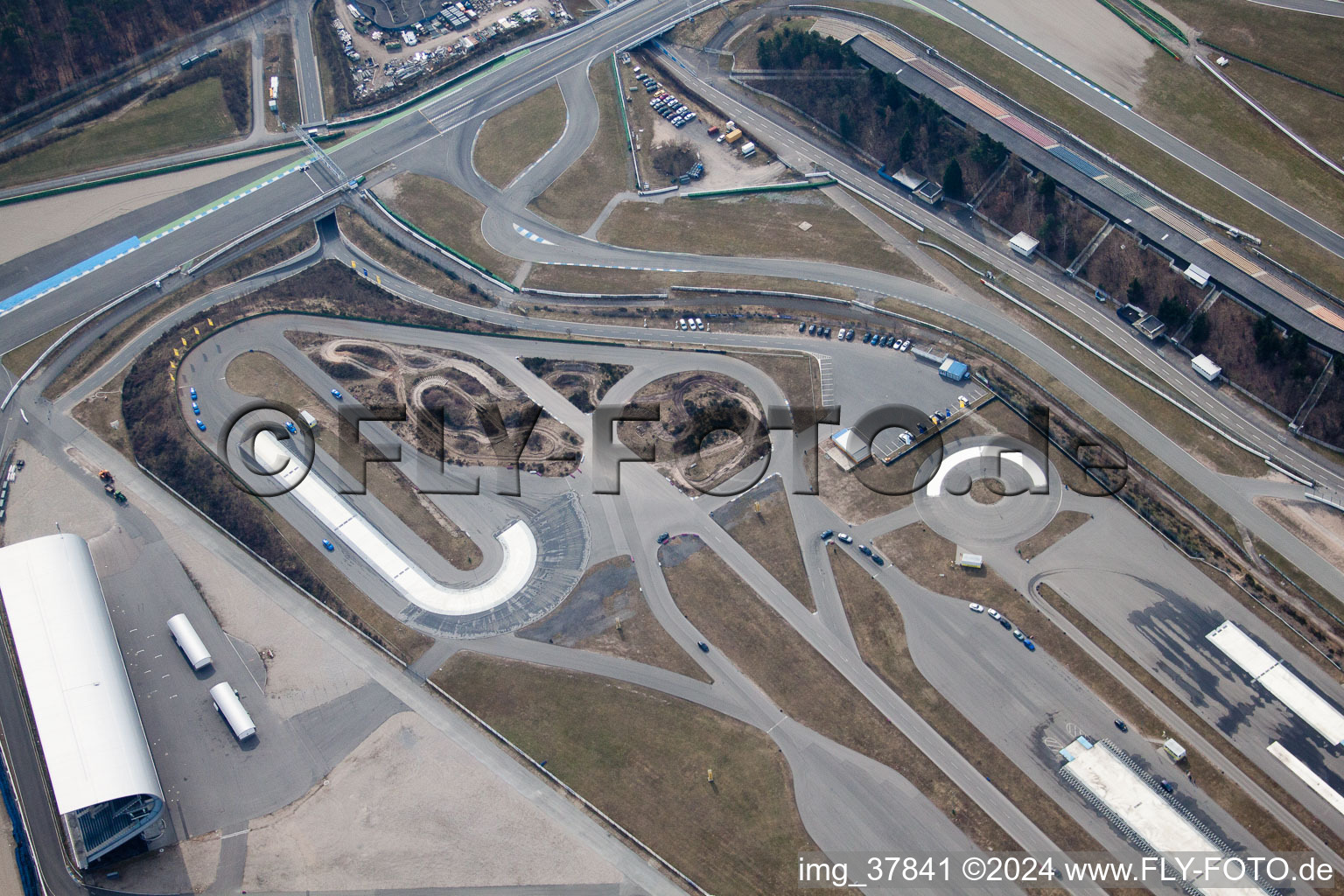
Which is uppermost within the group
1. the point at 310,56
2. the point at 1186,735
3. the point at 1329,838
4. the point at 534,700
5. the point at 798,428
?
the point at 310,56

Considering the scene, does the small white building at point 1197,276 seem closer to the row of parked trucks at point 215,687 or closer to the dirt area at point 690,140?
the dirt area at point 690,140

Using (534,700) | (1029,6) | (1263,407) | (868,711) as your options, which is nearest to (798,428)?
(868,711)

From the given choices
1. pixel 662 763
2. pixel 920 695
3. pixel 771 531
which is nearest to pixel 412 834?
pixel 662 763

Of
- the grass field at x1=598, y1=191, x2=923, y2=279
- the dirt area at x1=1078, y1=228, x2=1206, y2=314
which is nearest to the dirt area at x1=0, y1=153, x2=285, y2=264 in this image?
the grass field at x1=598, y1=191, x2=923, y2=279

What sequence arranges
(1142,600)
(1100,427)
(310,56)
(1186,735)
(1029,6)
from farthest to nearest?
(310,56)
(1029,6)
(1100,427)
(1142,600)
(1186,735)

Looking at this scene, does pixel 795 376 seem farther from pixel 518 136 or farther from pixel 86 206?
pixel 86 206

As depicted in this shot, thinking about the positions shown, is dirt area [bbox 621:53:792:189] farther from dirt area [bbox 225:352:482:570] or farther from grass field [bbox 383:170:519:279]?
dirt area [bbox 225:352:482:570]

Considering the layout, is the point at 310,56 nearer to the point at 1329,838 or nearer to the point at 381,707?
the point at 381,707
